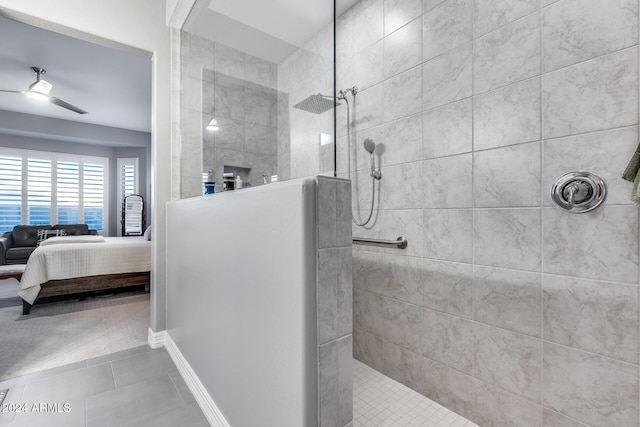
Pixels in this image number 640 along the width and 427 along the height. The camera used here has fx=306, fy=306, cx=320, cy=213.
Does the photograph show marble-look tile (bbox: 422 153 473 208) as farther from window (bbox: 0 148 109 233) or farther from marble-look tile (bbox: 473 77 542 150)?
window (bbox: 0 148 109 233)

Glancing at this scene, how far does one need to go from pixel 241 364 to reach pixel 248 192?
629mm

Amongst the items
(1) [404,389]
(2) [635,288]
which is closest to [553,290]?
(2) [635,288]

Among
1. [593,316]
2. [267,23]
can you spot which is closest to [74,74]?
[267,23]

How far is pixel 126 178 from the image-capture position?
6.39 meters

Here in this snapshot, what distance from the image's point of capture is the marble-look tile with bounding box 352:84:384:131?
191 cm

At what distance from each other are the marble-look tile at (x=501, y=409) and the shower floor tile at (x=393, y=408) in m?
0.09

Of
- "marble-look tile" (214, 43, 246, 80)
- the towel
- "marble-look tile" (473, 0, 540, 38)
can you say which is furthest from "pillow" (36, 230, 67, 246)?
the towel

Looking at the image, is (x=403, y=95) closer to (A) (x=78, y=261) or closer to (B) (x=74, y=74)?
(A) (x=78, y=261)

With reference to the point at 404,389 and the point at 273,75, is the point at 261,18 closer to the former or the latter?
the point at 273,75

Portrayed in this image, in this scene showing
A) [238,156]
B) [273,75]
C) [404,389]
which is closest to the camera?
[273,75]

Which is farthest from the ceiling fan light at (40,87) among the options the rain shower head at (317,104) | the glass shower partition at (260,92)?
the rain shower head at (317,104)

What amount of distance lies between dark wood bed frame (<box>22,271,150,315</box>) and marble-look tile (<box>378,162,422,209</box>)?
120 inches

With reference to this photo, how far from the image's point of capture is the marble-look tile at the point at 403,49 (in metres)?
1.68

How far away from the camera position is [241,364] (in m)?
1.12
